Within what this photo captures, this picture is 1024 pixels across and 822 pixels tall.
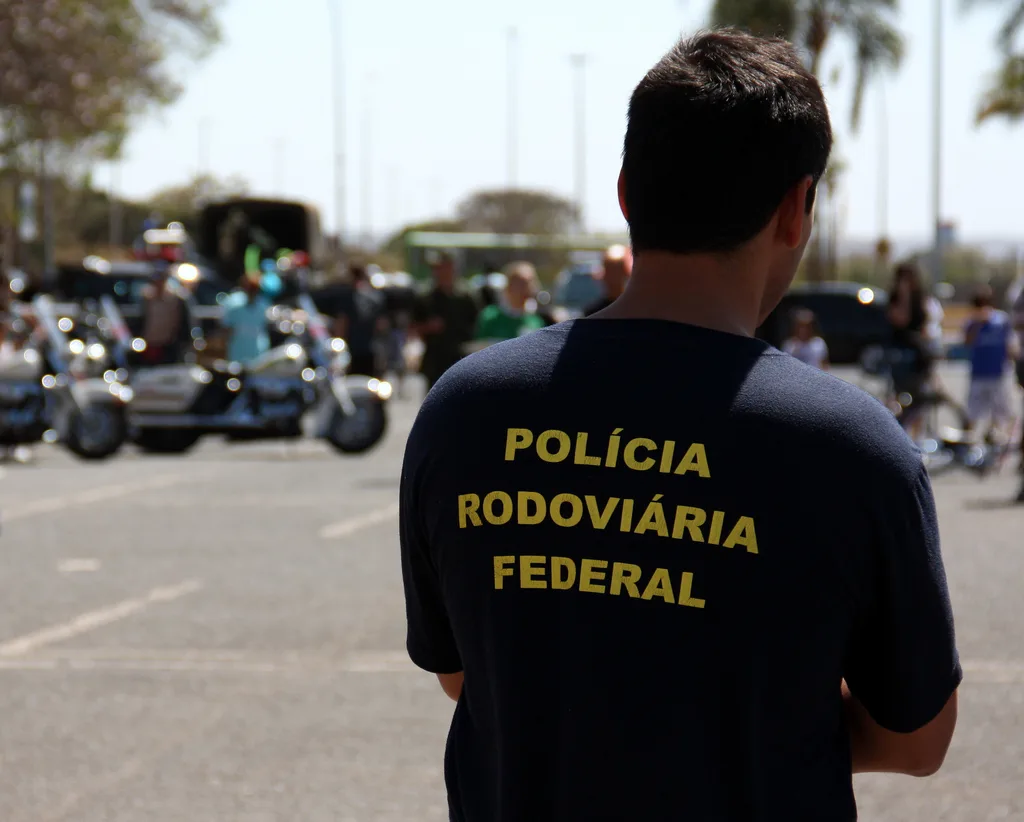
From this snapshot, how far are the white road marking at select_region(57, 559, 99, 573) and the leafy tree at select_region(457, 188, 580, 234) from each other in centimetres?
10086

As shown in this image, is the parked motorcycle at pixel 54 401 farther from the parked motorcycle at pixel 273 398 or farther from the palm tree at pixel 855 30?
the palm tree at pixel 855 30

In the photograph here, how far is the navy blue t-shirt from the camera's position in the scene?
75.1 inches

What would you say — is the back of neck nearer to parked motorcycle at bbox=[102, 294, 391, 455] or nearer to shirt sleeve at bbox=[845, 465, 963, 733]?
shirt sleeve at bbox=[845, 465, 963, 733]

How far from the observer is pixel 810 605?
6.27 feet

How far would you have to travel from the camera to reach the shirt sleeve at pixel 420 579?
213 cm

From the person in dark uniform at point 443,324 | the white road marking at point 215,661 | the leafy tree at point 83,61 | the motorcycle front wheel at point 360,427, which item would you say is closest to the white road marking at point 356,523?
the person in dark uniform at point 443,324

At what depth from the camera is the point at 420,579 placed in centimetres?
224

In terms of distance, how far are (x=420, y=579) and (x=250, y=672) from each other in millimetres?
5198

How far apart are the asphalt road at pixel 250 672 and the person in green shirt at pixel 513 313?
1.58 meters

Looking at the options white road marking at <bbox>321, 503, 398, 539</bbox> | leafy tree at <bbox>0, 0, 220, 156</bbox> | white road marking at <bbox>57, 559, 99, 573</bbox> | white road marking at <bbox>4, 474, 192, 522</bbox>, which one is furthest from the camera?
leafy tree at <bbox>0, 0, 220, 156</bbox>

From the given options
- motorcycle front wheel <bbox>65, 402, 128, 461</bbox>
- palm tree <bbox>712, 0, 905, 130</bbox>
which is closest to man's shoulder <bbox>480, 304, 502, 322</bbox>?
motorcycle front wheel <bbox>65, 402, 128, 461</bbox>

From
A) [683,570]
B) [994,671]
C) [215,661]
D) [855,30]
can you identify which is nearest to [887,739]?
[683,570]

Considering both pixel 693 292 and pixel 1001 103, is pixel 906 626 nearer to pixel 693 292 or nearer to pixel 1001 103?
pixel 693 292

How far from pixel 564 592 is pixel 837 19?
44.8m
